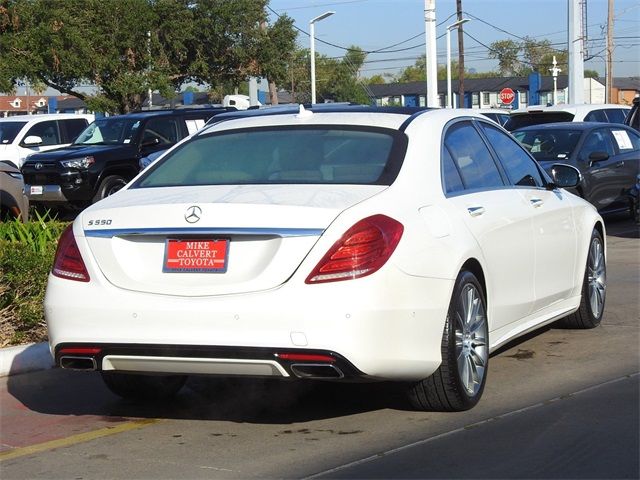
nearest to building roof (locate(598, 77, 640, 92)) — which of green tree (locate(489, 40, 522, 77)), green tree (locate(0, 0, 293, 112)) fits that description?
green tree (locate(489, 40, 522, 77))

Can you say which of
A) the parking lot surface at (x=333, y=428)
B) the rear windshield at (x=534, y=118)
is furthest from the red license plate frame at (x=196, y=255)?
the rear windshield at (x=534, y=118)

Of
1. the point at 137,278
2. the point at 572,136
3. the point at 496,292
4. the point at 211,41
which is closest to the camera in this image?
the point at 137,278

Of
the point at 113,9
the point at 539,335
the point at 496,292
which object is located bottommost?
the point at 539,335

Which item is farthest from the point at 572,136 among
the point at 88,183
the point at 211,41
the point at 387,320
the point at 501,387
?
the point at 211,41

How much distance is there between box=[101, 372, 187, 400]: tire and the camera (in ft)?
21.6

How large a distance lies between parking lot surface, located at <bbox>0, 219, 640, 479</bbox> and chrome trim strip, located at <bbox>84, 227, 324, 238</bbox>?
42.3 inches

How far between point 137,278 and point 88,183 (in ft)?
46.9

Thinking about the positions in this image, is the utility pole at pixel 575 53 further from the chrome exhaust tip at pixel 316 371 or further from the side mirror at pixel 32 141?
the chrome exhaust tip at pixel 316 371

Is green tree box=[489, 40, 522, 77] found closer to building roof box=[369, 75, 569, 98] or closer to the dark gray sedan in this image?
building roof box=[369, 75, 569, 98]

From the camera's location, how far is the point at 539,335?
8.39m

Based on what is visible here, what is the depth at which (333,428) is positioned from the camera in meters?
5.91

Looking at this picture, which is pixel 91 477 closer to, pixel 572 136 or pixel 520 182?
pixel 520 182

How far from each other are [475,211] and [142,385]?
2.20 metres

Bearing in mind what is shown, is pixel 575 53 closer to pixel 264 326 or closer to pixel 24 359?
pixel 24 359
